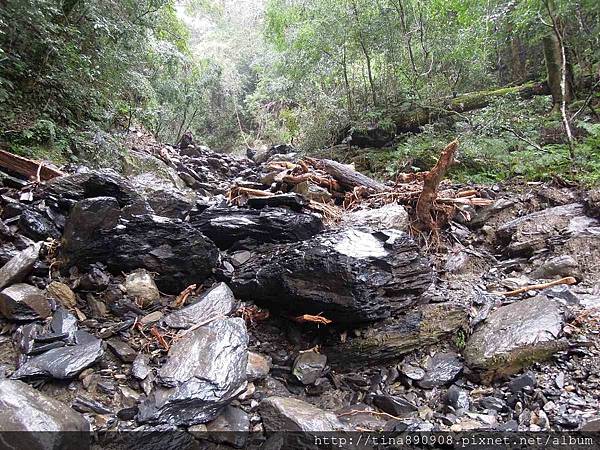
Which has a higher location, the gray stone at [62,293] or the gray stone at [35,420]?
the gray stone at [62,293]

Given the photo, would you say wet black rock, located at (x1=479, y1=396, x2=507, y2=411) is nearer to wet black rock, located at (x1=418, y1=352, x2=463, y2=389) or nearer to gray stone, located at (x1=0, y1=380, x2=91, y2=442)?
wet black rock, located at (x1=418, y1=352, x2=463, y2=389)

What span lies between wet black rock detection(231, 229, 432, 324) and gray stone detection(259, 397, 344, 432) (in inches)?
28.0

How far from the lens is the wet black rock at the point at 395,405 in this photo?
2.36 metres

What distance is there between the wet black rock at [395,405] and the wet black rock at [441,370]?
24 cm

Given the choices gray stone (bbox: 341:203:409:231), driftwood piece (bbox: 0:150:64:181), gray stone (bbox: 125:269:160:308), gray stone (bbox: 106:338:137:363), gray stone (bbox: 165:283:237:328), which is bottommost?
gray stone (bbox: 106:338:137:363)

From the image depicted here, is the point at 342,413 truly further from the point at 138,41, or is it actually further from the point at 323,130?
the point at 323,130

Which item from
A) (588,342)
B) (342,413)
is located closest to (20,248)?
(342,413)

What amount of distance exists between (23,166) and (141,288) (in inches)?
88.2

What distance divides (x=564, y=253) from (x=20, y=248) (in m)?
4.80

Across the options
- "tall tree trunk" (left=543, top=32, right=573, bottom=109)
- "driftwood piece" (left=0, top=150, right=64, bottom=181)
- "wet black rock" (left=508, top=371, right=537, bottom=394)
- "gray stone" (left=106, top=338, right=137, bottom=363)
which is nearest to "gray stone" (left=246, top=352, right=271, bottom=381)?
"gray stone" (left=106, top=338, right=137, bottom=363)

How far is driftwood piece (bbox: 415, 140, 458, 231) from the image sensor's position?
158 inches

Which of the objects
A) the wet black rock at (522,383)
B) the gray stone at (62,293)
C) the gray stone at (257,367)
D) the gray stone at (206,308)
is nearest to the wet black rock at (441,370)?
the wet black rock at (522,383)

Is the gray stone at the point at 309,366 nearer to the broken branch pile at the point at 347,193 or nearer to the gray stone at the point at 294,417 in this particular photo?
the gray stone at the point at 294,417

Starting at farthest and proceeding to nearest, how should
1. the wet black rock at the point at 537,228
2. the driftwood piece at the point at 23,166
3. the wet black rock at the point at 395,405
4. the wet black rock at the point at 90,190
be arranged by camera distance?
the driftwood piece at the point at 23,166
the wet black rock at the point at 537,228
the wet black rock at the point at 90,190
the wet black rock at the point at 395,405
